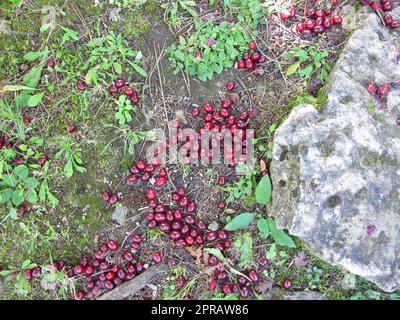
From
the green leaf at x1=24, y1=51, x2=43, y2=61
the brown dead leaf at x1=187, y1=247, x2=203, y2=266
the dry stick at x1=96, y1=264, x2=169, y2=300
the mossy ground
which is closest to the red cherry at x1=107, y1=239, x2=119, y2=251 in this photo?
the mossy ground

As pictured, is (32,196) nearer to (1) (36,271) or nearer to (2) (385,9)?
(1) (36,271)

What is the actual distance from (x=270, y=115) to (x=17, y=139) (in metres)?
2.99

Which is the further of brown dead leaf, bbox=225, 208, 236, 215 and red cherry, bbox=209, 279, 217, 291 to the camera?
brown dead leaf, bbox=225, 208, 236, 215

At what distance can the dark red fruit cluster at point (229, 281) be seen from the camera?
538 centimetres

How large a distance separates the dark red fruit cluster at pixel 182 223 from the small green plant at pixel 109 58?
4.83 feet

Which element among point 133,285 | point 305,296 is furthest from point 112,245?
point 305,296

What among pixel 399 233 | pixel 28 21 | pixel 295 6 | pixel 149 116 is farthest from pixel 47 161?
pixel 399 233

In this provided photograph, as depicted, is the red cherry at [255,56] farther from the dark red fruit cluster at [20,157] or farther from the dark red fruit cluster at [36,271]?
the dark red fruit cluster at [36,271]

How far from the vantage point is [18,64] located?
5680mm

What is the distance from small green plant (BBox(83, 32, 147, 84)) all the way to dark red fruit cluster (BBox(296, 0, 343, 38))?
6.44 ft

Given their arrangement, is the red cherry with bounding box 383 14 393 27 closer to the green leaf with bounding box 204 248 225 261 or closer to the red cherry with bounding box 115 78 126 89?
the red cherry with bounding box 115 78 126 89

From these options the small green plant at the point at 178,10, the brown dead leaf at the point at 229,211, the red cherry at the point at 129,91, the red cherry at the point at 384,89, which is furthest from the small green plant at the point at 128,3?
the red cherry at the point at 384,89

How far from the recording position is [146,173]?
5508 mm

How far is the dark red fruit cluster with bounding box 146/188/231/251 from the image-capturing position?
542 centimetres
